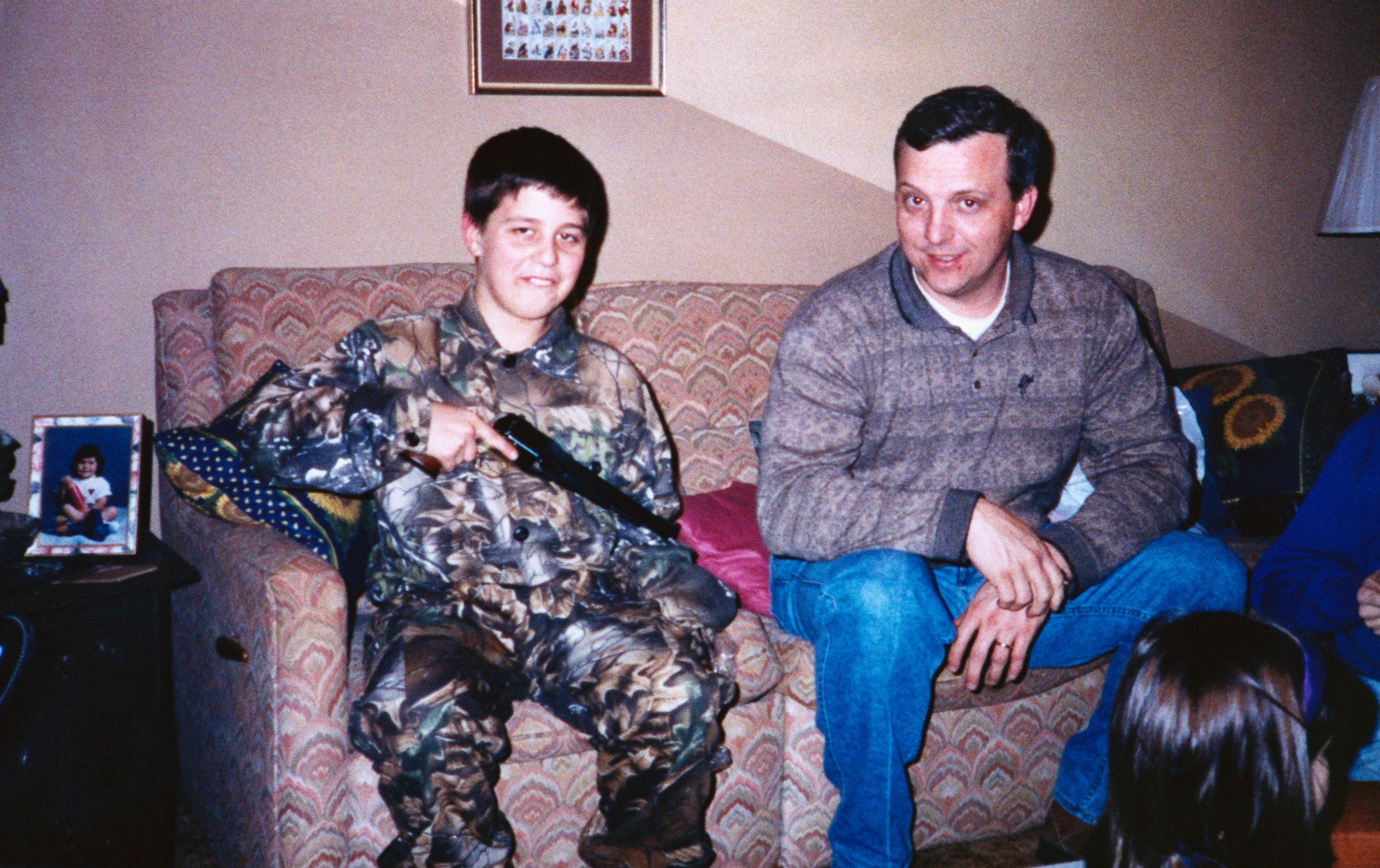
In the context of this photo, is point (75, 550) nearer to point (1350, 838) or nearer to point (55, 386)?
point (55, 386)

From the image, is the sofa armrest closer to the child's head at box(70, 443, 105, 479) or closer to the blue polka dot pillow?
the blue polka dot pillow

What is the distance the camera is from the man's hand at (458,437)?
1368 mm

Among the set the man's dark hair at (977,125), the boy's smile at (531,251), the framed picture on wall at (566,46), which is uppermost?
the framed picture on wall at (566,46)

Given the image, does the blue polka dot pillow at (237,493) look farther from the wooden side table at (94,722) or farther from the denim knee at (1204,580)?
the denim knee at (1204,580)

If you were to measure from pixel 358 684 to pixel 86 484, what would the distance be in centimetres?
65

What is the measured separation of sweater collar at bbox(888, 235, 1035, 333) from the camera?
156 cm

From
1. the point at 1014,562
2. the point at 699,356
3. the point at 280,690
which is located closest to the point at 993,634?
the point at 1014,562

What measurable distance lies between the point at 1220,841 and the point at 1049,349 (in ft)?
2.85

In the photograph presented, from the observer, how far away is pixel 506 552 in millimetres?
1478

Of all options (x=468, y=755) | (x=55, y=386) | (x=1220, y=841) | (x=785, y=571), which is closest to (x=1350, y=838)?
(x=1220, y=841)

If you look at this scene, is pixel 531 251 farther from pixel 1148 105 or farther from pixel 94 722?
pixel 1148 105

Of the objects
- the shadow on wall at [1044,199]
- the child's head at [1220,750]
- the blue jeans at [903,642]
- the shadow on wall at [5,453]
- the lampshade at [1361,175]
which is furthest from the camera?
the shadow on wall at [1044,199]

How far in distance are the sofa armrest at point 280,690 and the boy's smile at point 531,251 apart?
499 mm

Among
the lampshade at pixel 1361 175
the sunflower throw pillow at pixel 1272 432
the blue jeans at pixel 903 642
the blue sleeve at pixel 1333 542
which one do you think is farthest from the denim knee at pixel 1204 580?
the lampshade at pixel 1361 175
